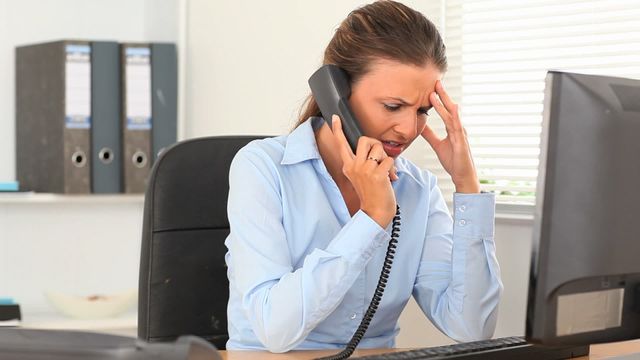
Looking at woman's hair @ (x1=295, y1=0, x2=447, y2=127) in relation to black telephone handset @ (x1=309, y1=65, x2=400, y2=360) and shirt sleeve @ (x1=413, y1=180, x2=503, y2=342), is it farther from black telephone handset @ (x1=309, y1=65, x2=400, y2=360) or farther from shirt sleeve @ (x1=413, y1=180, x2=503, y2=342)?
shirt sleeve @ (x1=413, y1=180, x2=503, y2=342)

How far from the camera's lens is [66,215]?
120 inches

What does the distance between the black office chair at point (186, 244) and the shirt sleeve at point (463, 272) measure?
15.5 inches

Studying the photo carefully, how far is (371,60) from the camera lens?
5.71ft

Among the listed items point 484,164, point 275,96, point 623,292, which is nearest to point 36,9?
point 275,96

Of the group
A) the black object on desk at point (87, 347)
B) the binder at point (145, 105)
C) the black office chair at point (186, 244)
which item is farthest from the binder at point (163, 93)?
the black object on desk at point (87, 347)

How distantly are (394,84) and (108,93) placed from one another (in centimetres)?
136

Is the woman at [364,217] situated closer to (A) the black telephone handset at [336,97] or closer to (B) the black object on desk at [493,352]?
(A) the black telephone handset at [336,97]

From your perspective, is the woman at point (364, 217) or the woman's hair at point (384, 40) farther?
the woman's hair at point (384, 40)

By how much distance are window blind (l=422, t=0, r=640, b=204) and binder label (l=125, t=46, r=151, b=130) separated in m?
0.89

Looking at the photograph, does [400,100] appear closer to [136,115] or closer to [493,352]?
[493,352]

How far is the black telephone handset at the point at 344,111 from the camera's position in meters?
1.70

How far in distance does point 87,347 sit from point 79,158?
7.00ft

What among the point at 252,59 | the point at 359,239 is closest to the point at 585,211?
the point at 359,239

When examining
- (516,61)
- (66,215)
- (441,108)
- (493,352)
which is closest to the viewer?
(493,352)
